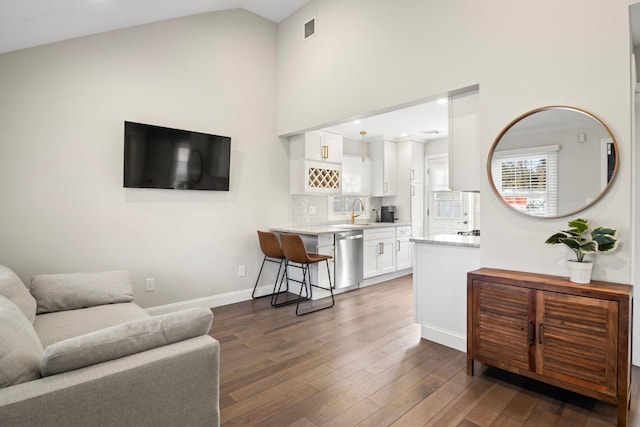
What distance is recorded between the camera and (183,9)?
3.53 meters

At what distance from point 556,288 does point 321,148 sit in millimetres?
3502

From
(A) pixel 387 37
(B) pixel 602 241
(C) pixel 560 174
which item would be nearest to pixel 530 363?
(B) pixel 602 241

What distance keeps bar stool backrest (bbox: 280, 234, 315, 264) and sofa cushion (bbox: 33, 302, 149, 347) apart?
167cm

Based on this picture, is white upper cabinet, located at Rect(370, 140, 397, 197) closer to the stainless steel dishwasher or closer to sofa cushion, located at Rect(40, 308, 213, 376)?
the stainless steel dishwasher

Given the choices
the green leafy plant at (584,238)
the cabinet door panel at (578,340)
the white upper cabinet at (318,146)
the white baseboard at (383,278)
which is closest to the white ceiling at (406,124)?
the white upper cabinet at (318,146)

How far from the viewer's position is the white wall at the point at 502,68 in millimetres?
2025

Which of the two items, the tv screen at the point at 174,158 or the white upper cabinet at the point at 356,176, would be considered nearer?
the tv screen at the point at 174,158

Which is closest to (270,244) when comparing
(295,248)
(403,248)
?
(295,248)

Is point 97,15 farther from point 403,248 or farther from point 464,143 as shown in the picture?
point 403,248

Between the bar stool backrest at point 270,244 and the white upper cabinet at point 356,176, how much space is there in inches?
83.0

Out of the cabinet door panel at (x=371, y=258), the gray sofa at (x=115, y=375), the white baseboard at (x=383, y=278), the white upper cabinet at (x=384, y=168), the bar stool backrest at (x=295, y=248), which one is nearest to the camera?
the gray sofa at (x=115, y=375)

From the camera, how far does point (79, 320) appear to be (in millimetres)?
2264

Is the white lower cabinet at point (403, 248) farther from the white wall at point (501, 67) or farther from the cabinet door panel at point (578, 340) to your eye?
the cabinet door panel at point (578, 340)

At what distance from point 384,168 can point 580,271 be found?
4340 mm
